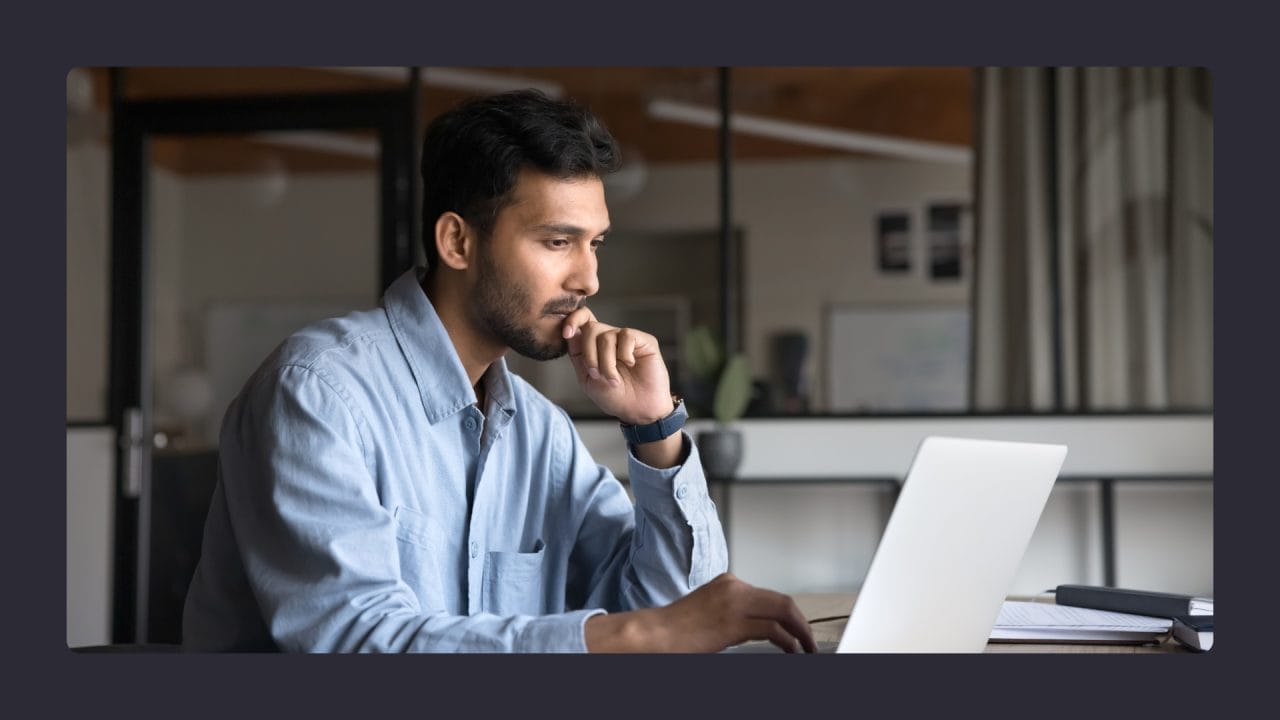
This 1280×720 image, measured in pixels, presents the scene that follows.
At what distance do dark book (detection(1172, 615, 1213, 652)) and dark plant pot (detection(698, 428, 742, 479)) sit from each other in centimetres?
269

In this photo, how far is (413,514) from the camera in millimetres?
1459

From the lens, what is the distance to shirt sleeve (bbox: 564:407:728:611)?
1607mm

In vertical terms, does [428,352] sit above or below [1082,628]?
above

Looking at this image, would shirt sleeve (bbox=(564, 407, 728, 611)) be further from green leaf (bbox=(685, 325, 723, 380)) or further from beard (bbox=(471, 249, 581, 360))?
green leaf (bbox=(685, 325, 723, 380))

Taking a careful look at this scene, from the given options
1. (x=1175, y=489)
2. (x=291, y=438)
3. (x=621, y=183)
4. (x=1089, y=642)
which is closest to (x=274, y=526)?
(x=291, y=438)

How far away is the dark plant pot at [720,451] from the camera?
4.13 meters

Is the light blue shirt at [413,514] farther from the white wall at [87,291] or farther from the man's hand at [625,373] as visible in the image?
the white wall at [87,291]

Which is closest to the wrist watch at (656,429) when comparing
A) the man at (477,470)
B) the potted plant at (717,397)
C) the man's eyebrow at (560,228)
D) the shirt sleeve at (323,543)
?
the man at (477,470)

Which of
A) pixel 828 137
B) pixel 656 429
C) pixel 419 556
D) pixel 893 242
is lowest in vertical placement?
pixel 419 556

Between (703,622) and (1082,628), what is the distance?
53cm

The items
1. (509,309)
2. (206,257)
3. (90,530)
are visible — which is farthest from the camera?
(206,257)

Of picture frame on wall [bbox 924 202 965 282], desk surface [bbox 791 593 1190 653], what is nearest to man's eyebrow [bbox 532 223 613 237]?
desk surface [bbox 791 593 1190 653]

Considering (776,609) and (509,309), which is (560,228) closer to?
(509,309)

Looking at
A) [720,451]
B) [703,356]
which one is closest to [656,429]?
[720,451]
